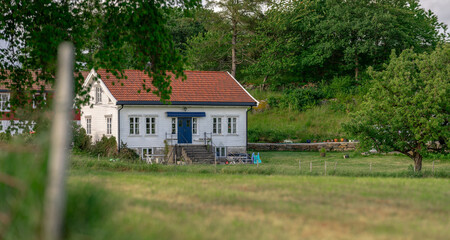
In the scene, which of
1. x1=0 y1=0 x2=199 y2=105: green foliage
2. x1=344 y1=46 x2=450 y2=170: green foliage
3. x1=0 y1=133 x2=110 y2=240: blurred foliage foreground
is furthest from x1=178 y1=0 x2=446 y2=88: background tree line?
x1=0 y1=133 x2=110 y2=240: blurred foliage foreground

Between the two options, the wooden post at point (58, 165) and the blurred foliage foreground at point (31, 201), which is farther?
the blurred foliage foreground at point (31, 201)

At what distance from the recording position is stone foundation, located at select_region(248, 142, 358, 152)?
4044cm

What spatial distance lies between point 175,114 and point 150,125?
181cm

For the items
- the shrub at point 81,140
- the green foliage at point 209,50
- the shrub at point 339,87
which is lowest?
the shrub at point 81,140

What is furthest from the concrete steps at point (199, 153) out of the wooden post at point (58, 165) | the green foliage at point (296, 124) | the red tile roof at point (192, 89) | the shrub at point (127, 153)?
the wooden post at point (58, 165)

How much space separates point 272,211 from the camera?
8180 mm

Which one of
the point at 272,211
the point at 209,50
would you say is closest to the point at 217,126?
the point at 209,50

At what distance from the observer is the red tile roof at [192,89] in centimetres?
3356

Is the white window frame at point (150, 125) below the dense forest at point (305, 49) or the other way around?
below

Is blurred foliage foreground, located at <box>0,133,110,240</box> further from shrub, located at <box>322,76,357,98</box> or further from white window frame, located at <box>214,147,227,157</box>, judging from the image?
shrub, located at <box>322,76,357,98</box>

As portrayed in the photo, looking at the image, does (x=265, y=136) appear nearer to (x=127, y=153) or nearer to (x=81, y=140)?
(x=127, y=153)

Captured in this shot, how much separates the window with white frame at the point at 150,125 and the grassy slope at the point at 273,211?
866 inches

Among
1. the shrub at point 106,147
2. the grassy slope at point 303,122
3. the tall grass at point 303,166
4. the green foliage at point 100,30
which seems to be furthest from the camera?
the grassy slope at point 303,122

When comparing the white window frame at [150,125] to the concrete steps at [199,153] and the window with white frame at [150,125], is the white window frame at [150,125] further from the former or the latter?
the concrete steps at [199,153]
